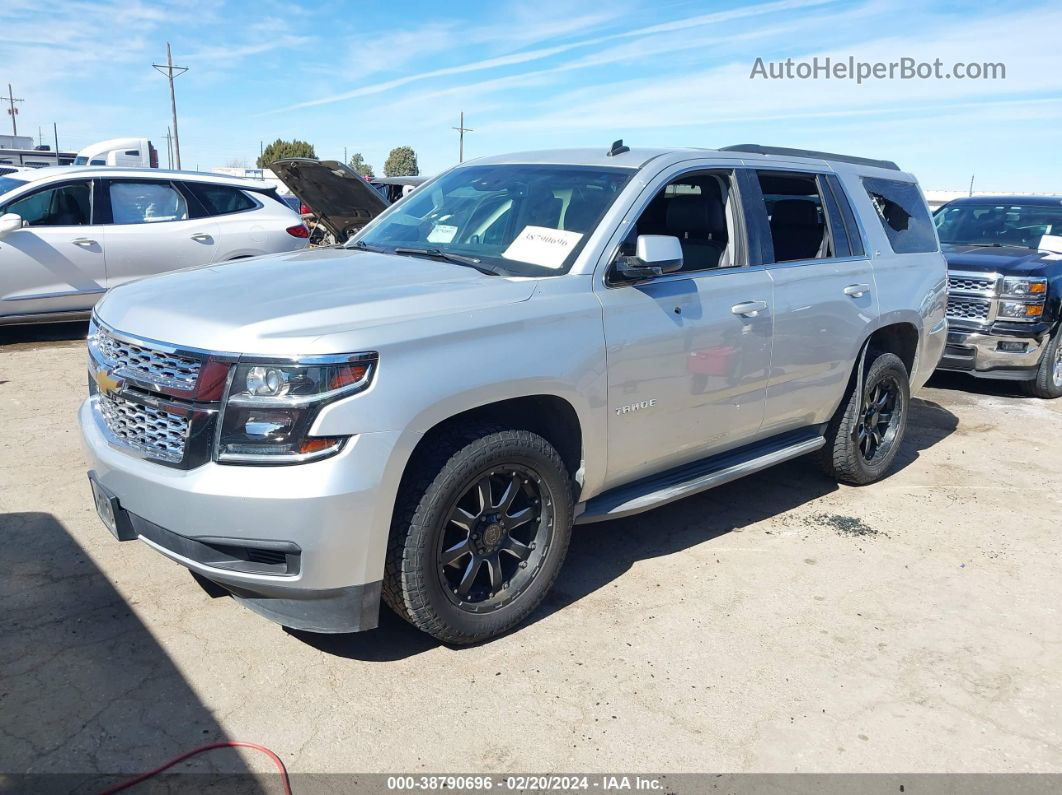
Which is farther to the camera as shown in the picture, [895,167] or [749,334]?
[895,167]

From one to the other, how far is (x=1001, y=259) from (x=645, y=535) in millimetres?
5540

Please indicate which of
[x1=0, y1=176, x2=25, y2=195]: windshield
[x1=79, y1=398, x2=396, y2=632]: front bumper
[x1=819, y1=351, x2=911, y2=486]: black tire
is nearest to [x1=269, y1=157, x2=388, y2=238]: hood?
[x1=0, y1=176, x2=25, y2=195]: windshield

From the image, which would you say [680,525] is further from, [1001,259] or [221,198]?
[221,198]

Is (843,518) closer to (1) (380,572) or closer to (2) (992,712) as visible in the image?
(2) (992,712)

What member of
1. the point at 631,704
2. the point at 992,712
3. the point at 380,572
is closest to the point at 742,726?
the point at 631,704

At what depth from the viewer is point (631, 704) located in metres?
2.98

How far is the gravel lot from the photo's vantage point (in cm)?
274

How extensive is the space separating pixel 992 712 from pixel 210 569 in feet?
9.18

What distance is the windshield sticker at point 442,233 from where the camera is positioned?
4027 mm

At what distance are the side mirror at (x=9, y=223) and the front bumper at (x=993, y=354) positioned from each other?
29.0 ft

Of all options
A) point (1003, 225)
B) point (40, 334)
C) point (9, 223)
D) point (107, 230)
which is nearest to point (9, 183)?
point (9, 223)

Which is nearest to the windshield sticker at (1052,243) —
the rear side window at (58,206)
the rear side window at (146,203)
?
the rear side window at (146,203)

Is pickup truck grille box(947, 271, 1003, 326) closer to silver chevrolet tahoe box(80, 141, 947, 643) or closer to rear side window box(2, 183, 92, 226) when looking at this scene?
silver chevrolet tahoe box(80, 141, 947, 643)

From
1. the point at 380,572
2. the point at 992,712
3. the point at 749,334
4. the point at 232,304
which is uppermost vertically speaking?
the point at 232,304
